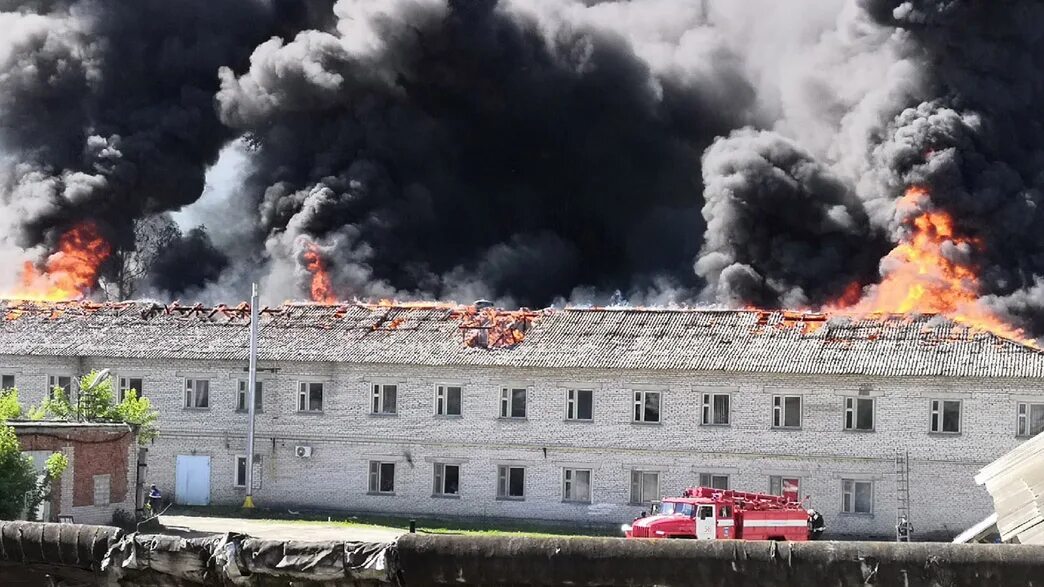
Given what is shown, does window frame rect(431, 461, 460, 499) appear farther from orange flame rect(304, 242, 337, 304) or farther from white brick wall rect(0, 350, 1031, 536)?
orange flame rect(304, 242, 337, 304)

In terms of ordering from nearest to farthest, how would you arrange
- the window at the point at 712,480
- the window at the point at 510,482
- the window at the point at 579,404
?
the window at the point at 712,480 → the window at the point at 579,404 → the window at the point at 510,482

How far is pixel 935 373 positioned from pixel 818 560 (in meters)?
32.5

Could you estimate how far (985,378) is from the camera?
3662 cm

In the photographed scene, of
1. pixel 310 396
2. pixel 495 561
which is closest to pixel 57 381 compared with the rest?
pixel 310 396

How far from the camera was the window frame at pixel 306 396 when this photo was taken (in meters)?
42.2

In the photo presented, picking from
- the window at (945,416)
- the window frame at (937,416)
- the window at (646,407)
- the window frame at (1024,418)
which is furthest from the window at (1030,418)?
the window at (646,407)

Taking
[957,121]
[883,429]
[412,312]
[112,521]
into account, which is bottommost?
[112,521]

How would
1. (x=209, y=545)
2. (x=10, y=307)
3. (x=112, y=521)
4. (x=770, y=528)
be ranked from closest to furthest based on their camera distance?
(x=209, y=545) < (x=770, y=528) < (x=112, y=521) < (x=10, y=307)

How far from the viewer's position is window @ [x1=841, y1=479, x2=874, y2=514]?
37406 millimetres

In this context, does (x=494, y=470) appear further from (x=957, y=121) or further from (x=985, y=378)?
(x=957, y=121)

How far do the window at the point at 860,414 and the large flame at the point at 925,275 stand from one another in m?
6.76

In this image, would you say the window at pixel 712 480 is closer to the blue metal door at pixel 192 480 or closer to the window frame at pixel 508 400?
A: the window frame at pixel 508 400

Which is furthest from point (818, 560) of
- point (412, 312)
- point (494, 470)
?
point (412, 312)

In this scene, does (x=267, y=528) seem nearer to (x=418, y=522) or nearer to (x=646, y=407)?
(x=418, y=522)
